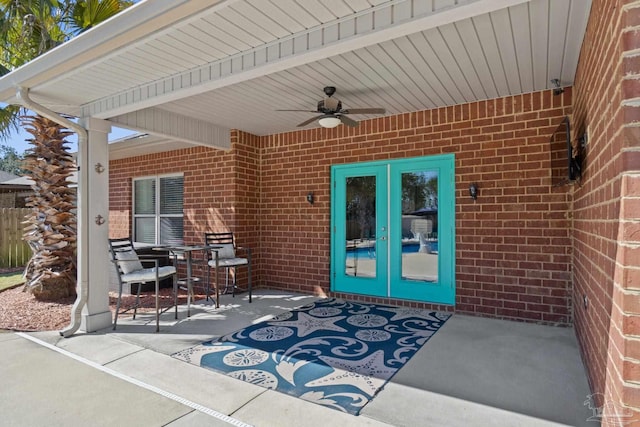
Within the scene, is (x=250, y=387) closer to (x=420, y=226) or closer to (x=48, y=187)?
(x=420, y=226)

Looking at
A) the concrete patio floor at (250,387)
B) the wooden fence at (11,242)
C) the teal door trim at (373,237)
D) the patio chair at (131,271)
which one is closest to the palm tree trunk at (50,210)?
the patio chair at (131,271)

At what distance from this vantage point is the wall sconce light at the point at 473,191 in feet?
15.5

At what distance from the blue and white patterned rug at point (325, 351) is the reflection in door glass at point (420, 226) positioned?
2.01ft

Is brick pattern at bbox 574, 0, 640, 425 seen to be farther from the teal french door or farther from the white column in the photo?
the white column

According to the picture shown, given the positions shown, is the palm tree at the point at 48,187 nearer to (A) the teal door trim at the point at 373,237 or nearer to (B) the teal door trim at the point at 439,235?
(A) the teal door trim at the point at 373,237

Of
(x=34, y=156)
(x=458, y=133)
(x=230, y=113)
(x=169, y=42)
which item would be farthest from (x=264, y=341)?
(x=34, y=156)

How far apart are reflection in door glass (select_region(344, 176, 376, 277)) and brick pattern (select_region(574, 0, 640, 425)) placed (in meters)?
3.04

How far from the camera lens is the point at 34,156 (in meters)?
5.68

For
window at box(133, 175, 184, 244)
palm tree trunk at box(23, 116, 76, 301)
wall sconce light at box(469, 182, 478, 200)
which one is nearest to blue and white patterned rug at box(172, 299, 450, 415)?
wall sconce light at box(469, 182, 478, 200)

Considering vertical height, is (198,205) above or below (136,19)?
below

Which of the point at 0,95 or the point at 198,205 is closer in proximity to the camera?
the point at 0,95

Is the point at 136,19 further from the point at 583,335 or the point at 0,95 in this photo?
the point at 583,335

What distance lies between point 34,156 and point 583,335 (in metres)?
7.62

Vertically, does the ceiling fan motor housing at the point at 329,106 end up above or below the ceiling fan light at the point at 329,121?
above
